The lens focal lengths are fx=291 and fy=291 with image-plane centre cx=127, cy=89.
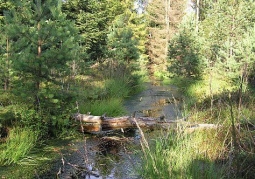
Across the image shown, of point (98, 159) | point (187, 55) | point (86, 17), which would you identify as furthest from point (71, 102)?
point (187, 55)

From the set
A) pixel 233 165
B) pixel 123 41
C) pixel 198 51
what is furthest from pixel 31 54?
pixel 198 51

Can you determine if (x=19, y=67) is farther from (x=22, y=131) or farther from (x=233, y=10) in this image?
(x=233, y=10)

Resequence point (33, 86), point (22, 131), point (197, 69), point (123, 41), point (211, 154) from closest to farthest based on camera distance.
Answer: point (211, 154) < point (22, 131) < point (33, 86) < point (123, 41) < point (197, 69)

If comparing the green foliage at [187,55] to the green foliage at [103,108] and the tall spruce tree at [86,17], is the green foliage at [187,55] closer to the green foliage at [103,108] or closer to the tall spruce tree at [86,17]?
the tall spruce tree at [86,17]

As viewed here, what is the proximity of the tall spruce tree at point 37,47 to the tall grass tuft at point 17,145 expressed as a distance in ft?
2.19

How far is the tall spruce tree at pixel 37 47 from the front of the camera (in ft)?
17.0

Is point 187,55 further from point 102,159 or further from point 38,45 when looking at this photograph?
point 102,159

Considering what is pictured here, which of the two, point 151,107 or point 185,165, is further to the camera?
point 151,107

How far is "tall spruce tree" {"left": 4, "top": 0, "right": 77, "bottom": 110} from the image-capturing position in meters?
5.19

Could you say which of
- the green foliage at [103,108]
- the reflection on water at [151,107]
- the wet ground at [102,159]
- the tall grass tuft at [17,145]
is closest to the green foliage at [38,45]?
the tall grass tuft at [17,145]

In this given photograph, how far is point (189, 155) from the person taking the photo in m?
3.28

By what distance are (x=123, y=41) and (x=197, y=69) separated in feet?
16.3

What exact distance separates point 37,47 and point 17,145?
1.88 metres

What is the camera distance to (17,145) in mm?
4613
